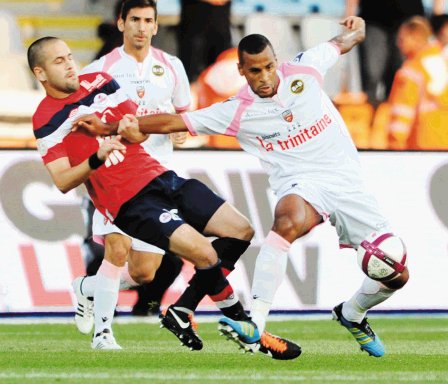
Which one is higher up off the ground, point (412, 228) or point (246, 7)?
point (246, 7)

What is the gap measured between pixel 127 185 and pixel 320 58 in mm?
1365

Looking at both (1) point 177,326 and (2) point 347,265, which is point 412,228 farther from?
(1) point 177,326

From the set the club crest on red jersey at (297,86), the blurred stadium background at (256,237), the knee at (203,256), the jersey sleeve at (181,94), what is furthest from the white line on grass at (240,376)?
the blurred stadium background at (256,237)

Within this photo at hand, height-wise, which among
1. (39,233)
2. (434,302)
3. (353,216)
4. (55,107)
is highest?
(55,107)

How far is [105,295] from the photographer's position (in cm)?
906

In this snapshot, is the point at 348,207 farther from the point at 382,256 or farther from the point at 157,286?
the point at 157,286

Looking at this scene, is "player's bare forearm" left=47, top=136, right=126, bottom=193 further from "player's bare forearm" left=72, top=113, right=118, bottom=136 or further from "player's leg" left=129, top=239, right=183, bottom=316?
"player's leg" left=129, top=239, right=183, bottom=316

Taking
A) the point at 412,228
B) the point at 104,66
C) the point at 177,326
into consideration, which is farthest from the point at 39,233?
the point at 177,326

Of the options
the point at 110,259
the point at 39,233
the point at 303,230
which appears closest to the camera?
the point at 303,230

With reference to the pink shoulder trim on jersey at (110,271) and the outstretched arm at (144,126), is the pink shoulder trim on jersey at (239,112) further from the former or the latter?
the pink shoulder trim on jersey at (110,271)

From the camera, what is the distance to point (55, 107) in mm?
8461

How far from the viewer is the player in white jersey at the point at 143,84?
392 inches

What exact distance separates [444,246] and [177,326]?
15.6ft

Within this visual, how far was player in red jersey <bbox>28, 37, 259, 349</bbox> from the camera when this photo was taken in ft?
26.1
